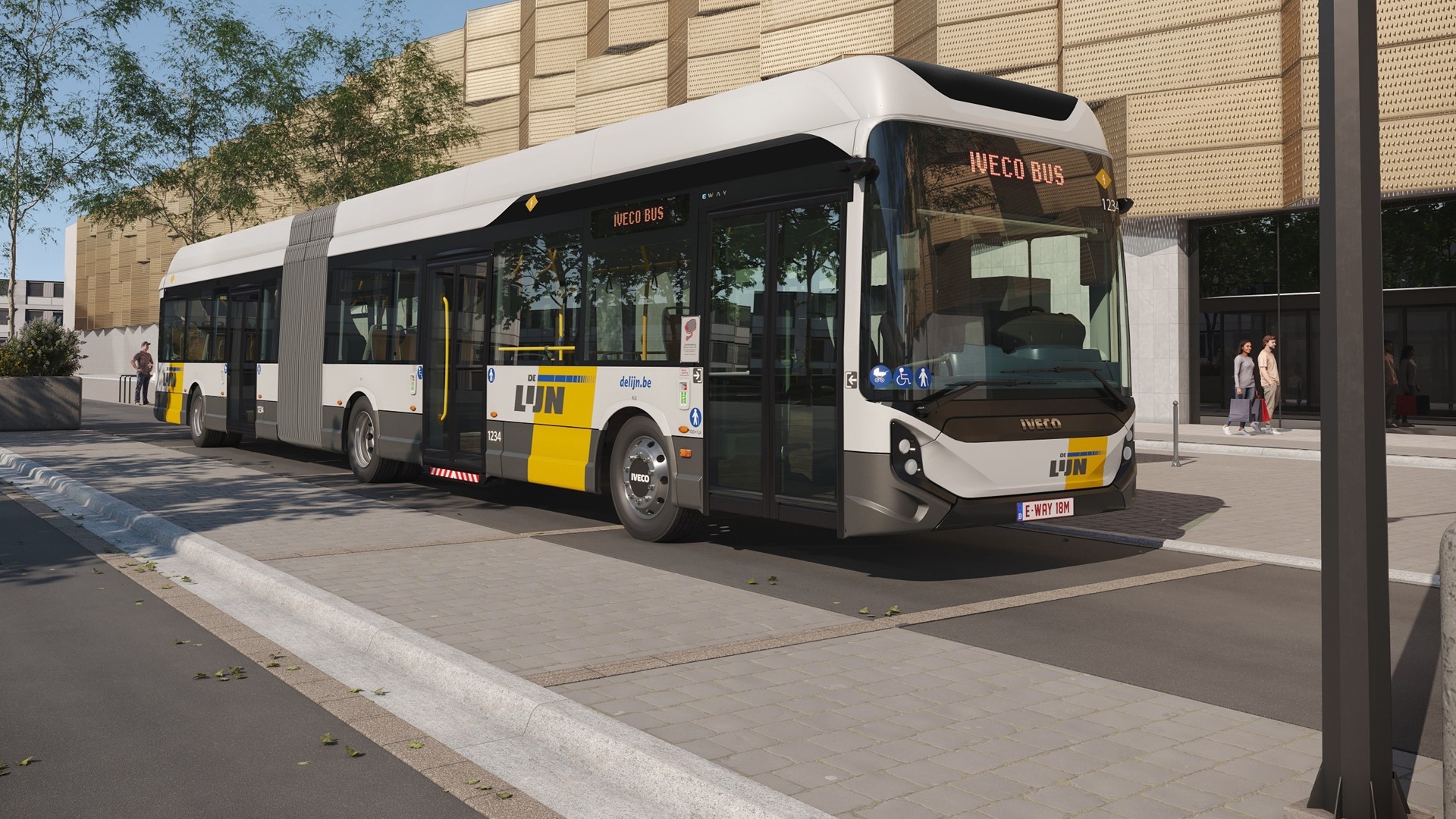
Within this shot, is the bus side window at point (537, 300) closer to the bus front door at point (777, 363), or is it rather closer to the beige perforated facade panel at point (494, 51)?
the bus front door at point (777, 363)

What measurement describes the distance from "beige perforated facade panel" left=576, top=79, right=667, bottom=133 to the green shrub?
730 inches

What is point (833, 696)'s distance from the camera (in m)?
5.23

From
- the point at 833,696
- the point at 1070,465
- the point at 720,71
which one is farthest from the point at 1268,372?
the point at 833,696

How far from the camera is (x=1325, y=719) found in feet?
11.9

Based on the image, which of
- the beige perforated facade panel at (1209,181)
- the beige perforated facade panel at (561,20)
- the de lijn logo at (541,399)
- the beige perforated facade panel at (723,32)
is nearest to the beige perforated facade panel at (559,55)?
the beige perforated facade panel at (561,20)

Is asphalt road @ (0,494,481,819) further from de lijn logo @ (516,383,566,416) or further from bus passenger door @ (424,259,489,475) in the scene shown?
bus passenger door @ (424,259,489,475)

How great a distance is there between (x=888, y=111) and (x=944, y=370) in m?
1.72

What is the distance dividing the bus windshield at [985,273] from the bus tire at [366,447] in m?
8.30

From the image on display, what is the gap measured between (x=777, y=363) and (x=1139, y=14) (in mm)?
21660

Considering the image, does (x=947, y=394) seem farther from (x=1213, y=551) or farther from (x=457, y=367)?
(x=457, y=367)

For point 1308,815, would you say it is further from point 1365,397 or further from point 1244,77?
point 1244,77

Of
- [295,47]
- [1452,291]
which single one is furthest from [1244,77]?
[295,47]

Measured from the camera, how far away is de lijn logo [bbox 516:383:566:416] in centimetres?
1089

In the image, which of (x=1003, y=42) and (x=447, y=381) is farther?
(x=1003, y=42)
